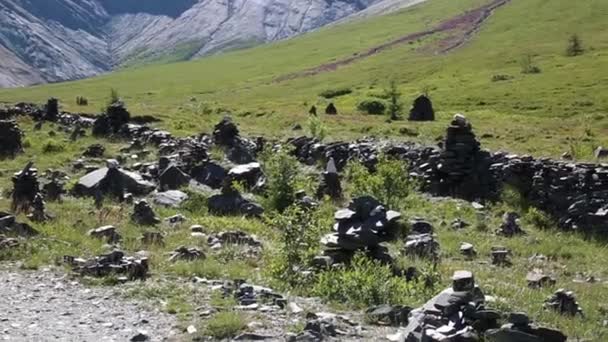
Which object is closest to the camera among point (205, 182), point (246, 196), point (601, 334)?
point (601, 334)

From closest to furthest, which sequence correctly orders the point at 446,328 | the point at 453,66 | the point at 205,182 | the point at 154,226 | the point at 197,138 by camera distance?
the point at 446,328
the point at 154,226
the point at 205,182
the point at 197,138
the point at 453,66

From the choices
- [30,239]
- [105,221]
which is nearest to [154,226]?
[105,221]

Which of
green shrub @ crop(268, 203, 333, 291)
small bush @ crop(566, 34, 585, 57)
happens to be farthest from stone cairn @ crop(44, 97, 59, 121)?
small bush @ crop(566, 34, 585, 57)

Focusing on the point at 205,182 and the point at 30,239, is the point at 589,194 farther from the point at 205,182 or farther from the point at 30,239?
the point at 30,239

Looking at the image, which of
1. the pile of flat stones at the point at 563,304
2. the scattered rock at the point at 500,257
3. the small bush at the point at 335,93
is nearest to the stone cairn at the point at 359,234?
the scattered rock at the point at 500,257

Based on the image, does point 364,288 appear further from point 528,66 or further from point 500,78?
point 528,66

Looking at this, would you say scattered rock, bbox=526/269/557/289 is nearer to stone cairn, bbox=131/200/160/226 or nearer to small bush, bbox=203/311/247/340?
small bush, bbox=203/311/247/340

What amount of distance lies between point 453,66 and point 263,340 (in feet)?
384

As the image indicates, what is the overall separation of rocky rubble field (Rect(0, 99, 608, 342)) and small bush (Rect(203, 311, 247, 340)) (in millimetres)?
29

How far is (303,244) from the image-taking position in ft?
71.3

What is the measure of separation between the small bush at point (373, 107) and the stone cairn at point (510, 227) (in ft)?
146

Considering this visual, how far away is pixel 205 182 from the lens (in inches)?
1513

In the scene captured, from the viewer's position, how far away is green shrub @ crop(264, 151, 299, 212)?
32281mm

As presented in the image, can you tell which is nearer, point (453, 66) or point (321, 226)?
point (321, 226)
